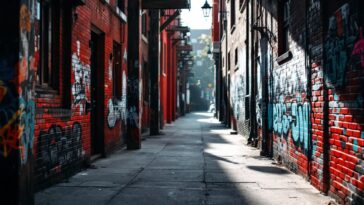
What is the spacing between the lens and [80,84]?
7648 mm

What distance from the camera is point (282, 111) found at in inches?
329

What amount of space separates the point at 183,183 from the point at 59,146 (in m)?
2.09

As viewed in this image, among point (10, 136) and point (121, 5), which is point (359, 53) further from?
point (121, 5)

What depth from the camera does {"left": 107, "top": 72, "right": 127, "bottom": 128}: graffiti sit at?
10242 millimetres

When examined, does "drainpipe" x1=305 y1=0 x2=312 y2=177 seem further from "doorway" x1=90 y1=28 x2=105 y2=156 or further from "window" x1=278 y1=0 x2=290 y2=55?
"doorway" x1=90 y1=28 x2=105 y2=156

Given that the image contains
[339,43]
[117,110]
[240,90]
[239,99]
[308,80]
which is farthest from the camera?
[239,99]

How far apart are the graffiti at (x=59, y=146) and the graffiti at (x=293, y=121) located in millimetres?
3985

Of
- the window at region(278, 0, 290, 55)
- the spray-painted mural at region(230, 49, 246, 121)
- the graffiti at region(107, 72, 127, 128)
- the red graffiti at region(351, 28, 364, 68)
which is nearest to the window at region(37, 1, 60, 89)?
the graffiti at region(107, 72, 127, 128)

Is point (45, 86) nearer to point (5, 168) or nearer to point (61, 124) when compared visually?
point (61, 124)

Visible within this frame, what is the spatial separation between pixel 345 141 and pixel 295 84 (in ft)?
8.36

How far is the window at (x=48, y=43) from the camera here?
6.29m

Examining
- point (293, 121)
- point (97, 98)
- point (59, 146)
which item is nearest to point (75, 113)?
point (59, 146)

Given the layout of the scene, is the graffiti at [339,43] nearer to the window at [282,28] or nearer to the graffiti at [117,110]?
the window at [282,28]

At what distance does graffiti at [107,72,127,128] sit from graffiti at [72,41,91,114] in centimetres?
199
